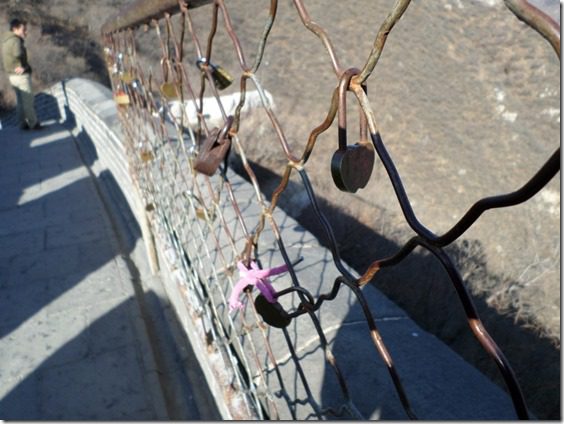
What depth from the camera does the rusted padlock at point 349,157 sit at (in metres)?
0.56

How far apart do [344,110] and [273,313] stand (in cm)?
42

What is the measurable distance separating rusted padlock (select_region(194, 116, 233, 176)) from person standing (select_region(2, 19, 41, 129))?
5894 millimetres

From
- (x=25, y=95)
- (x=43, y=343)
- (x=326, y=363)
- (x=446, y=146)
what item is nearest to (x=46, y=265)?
(x=43, y=343)

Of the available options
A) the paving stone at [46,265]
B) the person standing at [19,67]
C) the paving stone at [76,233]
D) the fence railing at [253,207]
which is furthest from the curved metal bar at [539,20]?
the person standing at [19,67]

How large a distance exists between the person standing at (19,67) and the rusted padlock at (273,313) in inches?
241

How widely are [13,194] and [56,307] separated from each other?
195 centimetres

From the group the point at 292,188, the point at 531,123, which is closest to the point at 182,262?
the point at 292,188

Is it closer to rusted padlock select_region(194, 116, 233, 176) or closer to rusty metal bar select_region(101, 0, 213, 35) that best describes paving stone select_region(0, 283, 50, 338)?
rusty metal bar select_region(101, 0, 213, 35)

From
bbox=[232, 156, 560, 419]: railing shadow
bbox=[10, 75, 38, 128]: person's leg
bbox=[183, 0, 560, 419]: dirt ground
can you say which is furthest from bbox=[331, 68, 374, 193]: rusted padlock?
bbox=[10, 75, 38, 128]: person's leg

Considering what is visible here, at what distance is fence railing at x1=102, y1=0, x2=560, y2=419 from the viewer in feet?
1.64

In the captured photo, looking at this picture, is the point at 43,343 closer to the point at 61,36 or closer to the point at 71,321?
the point at 71,321

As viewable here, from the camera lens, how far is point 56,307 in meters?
2.54

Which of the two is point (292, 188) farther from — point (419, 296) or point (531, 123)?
point (531, 123)

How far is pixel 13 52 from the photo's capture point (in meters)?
6.12
